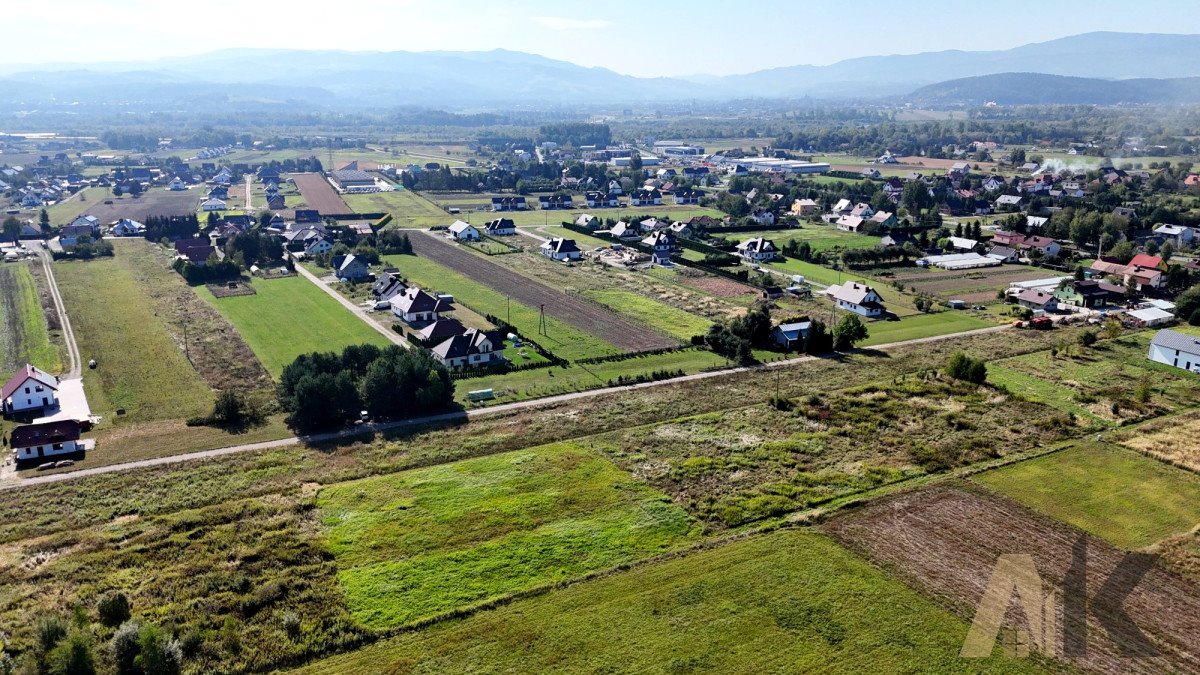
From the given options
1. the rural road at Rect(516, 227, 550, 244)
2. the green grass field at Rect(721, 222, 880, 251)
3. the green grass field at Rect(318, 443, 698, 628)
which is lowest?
the green grass field at Rect(318, 443, 698, 628)

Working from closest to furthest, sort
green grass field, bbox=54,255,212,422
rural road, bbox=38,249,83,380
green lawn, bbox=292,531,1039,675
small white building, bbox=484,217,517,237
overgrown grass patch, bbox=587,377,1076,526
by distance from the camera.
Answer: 1. green lawn, bbox=292,531,1039,675
2. overgrown grass patch, bbox=587,377,1076,526
3. green grass field, bbox=54,255,212,422
4. rural road, bbox=38,249,83,380
5. small white building, bbox=484,217,517,237

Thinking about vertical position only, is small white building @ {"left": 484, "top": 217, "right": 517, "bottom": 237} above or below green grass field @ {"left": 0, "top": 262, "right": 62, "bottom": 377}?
above

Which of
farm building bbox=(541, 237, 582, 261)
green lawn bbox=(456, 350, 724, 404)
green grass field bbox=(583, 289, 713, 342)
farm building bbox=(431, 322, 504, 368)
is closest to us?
green lawn bbox=(456, 350, 724, 404)

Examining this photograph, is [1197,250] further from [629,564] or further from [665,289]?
[629,564]

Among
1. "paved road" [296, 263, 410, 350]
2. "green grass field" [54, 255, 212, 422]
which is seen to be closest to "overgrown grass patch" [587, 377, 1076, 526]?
"paved road" [296, 263, 410, 350]

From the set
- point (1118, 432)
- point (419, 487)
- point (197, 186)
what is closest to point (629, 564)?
point (419, 487)

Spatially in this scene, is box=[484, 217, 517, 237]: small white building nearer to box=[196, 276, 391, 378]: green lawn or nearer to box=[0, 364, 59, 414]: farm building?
box=[196, 276, 391, 378]: green lawn

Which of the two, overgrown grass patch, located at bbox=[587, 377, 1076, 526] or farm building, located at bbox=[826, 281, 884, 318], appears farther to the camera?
farm building, located at bbox=[826, 281, 884, 318]
